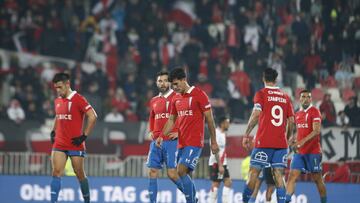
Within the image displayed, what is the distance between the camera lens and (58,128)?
15.8 metres

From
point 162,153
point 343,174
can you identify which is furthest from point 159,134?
point 343,174

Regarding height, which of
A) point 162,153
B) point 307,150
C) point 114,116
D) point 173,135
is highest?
point 114,116

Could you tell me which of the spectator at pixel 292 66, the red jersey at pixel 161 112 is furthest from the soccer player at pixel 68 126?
the spectator at pixel 292 66

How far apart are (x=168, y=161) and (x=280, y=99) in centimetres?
212

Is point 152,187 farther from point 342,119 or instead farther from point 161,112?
point 342,119

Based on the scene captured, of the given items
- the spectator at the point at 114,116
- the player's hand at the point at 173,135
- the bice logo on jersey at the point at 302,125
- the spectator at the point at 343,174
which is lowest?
the spectator at the point at 343,174

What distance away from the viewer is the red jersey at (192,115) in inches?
580

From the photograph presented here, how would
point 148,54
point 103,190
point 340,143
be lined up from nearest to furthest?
point 340,143 → point 103,190 → point 148,54

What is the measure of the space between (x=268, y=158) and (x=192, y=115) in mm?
1620

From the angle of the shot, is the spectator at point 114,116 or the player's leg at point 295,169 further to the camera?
the spectator at point 114,116

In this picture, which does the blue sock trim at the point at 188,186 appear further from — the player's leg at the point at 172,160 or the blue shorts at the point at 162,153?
the blue shorts at the point at 162,153

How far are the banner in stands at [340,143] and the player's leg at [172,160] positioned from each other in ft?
16.3

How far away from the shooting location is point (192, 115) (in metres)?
14.8

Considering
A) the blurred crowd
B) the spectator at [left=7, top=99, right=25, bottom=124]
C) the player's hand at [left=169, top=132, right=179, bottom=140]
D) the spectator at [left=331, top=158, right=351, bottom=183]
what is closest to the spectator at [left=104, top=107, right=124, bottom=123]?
the blurred crowd
